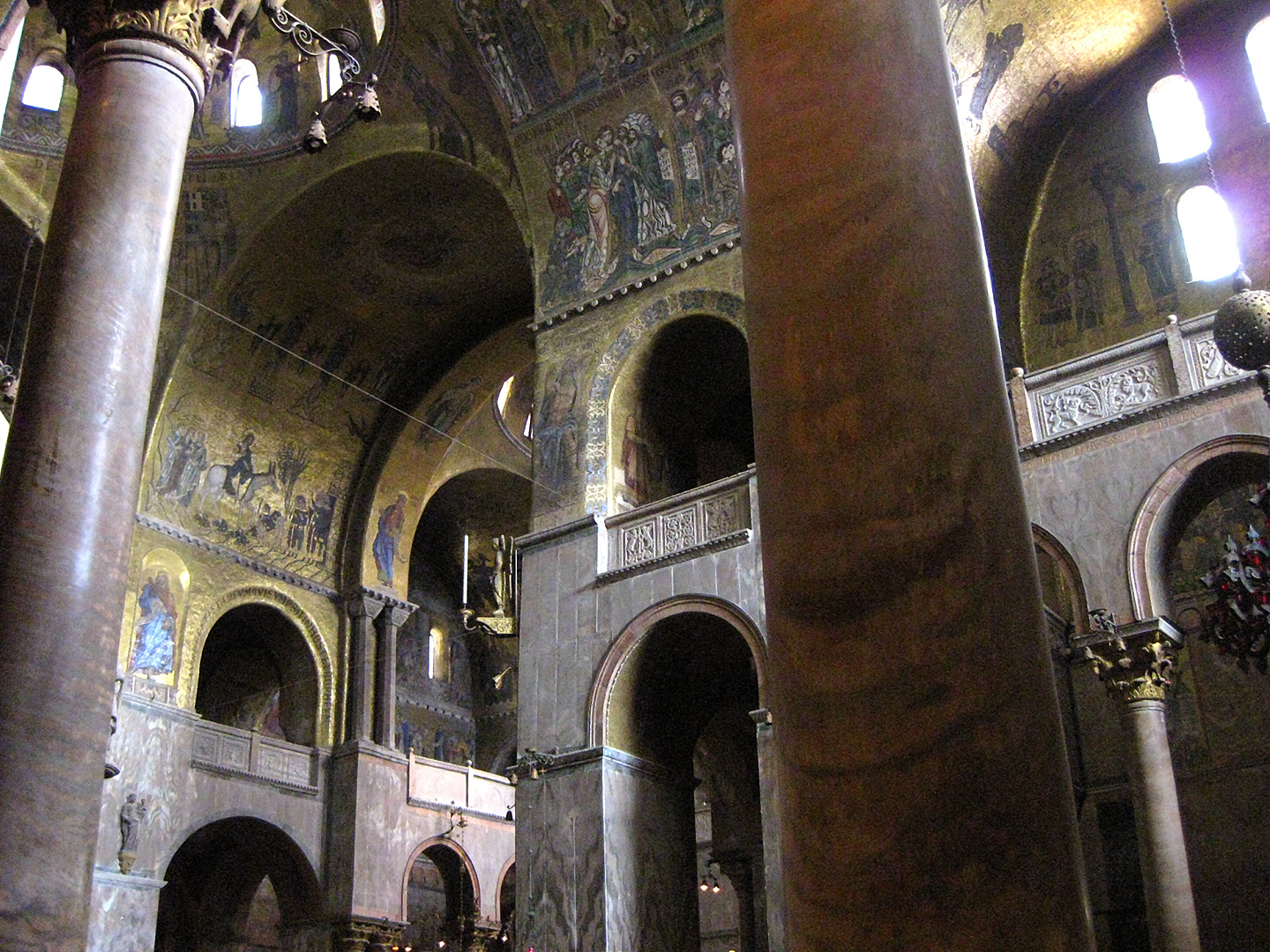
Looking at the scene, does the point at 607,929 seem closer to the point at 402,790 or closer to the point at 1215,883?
the point at 1215,883

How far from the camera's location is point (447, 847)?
17.6m

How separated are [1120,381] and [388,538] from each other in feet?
37.7

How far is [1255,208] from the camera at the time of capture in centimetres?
1230

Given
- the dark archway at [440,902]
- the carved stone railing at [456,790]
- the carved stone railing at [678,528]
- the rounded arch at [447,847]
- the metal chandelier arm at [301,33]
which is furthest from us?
the dark archway at [440,902]

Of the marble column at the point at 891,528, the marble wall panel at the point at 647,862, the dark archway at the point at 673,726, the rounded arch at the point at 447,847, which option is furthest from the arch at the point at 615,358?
the marble column at the point at 891,528

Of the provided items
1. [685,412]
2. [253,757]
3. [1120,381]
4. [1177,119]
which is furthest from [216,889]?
[1177,119]

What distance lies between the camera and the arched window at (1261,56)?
1288 cm

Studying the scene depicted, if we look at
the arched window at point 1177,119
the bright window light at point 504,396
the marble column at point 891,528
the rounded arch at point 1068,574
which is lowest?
the marble column at point 891,528

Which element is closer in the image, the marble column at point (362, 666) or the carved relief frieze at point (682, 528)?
the carved relief frieze at point (682, 528)

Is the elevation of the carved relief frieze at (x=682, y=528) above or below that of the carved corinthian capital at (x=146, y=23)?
above

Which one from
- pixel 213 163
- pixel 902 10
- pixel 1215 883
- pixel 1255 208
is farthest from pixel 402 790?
pixel 902 10

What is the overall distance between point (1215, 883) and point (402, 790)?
10432 millimetres

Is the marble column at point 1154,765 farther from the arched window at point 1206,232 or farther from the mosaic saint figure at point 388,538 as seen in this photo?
the mosaic saint figure at point 388,538

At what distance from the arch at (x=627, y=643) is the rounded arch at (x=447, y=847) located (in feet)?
22.1
